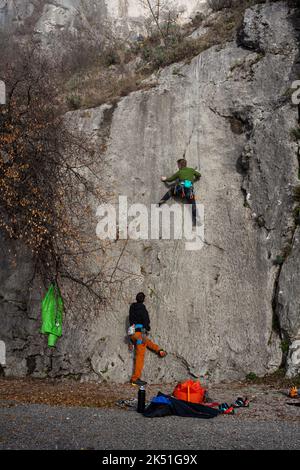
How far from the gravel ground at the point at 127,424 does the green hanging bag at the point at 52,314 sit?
177 cm

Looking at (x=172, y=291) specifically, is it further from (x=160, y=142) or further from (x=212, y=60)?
(x=212, y=60)

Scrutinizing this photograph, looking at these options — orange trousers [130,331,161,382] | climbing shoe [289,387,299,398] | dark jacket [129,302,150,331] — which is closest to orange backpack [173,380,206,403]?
climbing shoe [289,387,299,398]

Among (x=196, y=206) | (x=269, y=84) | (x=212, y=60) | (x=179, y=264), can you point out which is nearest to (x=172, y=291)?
(x=179, y=264)

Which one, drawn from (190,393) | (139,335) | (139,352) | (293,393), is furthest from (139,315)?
(293,393)

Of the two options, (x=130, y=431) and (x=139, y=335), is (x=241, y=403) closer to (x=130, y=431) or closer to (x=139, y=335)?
(x=130, y=431)

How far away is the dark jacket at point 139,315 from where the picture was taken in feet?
35.0

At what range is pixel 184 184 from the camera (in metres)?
12.6

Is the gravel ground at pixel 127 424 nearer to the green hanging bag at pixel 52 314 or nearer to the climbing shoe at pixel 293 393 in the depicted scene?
the climbing shoe at pixel 293 393

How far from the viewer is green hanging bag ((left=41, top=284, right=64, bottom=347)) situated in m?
11.2

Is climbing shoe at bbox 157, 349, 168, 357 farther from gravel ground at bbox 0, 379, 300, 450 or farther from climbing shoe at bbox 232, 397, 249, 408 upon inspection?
climbing shoe at bbox 232, 397, 249, 408

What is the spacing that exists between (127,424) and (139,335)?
376cm

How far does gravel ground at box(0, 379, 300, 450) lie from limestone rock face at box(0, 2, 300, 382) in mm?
1354

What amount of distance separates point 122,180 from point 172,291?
3.91 m

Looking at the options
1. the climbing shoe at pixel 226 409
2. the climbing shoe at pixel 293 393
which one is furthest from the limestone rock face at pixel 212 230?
the climbing shoe at pixel 226 409
